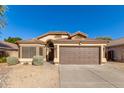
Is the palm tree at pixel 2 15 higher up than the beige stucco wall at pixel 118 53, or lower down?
higher up

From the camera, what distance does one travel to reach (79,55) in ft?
57.7

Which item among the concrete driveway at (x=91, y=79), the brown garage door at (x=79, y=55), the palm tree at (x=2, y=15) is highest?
the palm tree at (x=2, y=15)

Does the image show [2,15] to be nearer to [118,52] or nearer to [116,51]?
[118,52]

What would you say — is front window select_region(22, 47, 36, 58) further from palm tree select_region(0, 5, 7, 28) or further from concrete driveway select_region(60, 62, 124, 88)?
concrete driveway select_region(60, 62, 124, 88)

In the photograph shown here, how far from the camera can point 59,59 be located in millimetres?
17438

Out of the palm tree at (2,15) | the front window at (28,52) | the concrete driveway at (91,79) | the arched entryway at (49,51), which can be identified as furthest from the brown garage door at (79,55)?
the palm tree at (2,15)

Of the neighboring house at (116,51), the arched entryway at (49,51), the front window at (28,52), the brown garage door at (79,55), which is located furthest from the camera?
the arched entryway at (49,51)

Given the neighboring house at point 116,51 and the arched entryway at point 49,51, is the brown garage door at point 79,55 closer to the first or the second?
the arched entryway at point 49,51

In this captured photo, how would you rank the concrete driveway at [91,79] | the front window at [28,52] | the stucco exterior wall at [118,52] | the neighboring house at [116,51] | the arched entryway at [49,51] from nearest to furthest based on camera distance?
the concrete driveway at [91,79] → the front window at [28,52] → the stucco exterior wall at [118,52] → the neighboring house at [116,51] → the arched entryway at [49,51]

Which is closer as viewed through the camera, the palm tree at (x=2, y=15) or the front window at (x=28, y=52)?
the palm tree at (x=2, y=15)

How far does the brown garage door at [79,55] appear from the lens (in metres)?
17.5

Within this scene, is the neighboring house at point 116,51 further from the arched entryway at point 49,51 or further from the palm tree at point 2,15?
the palm tree at point 2,15
